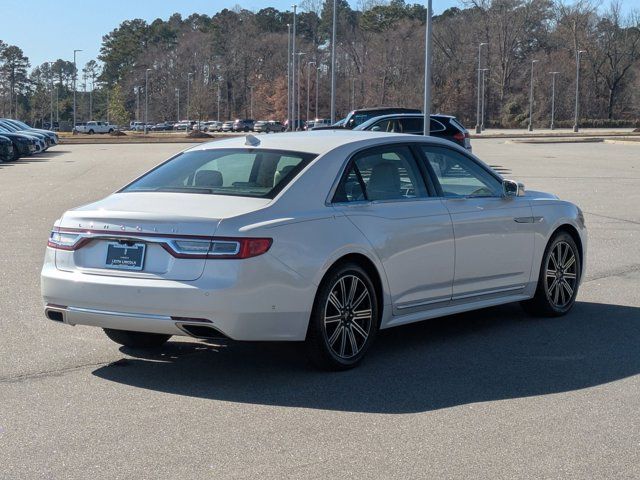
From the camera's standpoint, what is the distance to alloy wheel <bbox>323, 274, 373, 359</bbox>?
6.96 m

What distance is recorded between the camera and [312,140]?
Answer: 304 inches

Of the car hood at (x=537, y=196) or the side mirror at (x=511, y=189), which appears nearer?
the side mirror at (x=511, y=189)

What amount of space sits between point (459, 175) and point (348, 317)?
196cm

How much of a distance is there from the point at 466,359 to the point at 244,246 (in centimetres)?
200

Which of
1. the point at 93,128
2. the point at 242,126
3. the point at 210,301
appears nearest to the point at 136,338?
the point at 210,301

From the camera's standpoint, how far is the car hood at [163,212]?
21.4 feet

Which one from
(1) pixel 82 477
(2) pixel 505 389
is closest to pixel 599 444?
(2) pixel 505 389

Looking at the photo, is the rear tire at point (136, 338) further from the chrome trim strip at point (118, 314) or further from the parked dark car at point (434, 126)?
the parked dark car at point (434, 126)

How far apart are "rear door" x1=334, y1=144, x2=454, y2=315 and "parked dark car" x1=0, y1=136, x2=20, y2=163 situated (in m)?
35.1

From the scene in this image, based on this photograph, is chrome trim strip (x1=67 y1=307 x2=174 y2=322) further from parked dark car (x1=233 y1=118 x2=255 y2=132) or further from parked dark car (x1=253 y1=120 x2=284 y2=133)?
parked dark car (x1=233 y1=118 x2=255 y2=132)

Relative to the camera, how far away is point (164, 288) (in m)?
6.43

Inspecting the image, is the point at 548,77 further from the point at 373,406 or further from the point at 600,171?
the point at 373,406

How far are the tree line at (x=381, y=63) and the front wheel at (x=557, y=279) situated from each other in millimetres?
102076

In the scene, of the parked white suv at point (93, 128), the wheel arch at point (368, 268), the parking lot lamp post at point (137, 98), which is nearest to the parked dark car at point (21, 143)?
the wheel arch at point (368, 268)
